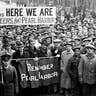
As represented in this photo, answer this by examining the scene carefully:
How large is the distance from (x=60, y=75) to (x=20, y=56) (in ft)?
4.34

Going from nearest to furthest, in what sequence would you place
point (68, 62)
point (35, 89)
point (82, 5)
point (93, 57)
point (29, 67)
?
point (93, 57) < point (68, 62) < point (29, 67) < point (35, 89) < point (82, 5)

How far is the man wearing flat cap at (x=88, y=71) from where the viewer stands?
7.74 metres

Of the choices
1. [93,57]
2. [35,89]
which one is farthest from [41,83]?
[93,57]

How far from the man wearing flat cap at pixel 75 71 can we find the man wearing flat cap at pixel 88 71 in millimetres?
369

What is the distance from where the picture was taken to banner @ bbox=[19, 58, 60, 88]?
9.05 m

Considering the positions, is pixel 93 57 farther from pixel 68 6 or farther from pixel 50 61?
pixel 68 6

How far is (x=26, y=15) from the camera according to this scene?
10.3 metres

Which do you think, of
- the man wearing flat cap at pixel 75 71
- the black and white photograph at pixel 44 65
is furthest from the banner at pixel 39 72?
the man wearing flat cap at pixel 75 71

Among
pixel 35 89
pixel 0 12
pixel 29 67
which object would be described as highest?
pixel 0 12

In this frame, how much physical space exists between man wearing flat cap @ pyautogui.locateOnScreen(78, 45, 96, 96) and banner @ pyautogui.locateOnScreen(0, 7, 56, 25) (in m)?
2.96

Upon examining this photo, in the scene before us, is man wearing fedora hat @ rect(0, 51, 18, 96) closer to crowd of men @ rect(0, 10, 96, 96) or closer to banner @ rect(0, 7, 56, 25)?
crowd of men @ rect(0, 10, 96, 96)

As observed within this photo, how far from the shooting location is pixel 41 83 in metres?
9.36

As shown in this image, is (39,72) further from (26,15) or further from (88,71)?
(26,15)

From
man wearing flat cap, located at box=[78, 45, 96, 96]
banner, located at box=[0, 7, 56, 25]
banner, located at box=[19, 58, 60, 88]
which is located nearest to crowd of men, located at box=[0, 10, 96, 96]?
man wearing flat cap, located at box=[78, 45, 96, 96]
